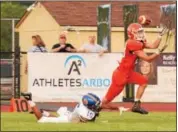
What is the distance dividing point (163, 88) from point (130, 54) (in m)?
8.21

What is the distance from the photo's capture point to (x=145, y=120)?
39.3 ft

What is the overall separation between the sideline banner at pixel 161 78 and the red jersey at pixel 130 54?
293 inches

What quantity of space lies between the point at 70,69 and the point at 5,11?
1583 inches

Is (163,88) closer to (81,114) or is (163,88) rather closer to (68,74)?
(68,74)

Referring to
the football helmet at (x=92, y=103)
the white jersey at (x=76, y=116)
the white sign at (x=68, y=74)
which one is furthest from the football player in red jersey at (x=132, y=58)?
the white sign at (x=68, y=74)

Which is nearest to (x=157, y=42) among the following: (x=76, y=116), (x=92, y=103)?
(x=92, y=103)

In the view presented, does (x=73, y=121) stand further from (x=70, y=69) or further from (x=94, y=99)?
(x=70, y=69)

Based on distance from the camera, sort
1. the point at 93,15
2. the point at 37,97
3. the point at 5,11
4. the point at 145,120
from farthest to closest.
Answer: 1. the point at 5,11
2. the point at 93,15
3. the point at 37,97
4. the point at 145,120

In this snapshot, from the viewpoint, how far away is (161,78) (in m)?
18.8

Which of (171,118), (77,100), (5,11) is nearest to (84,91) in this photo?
(77,100)

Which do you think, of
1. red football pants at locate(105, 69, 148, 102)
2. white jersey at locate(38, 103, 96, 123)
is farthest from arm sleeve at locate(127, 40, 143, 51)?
white jersey at locate(38, 103, 96, 123)

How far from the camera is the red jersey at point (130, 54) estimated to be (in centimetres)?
1013

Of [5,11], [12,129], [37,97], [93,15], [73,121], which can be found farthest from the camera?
[5,11]

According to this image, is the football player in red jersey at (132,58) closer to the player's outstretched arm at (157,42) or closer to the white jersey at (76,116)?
the player's outstretched arm at (157,42)
